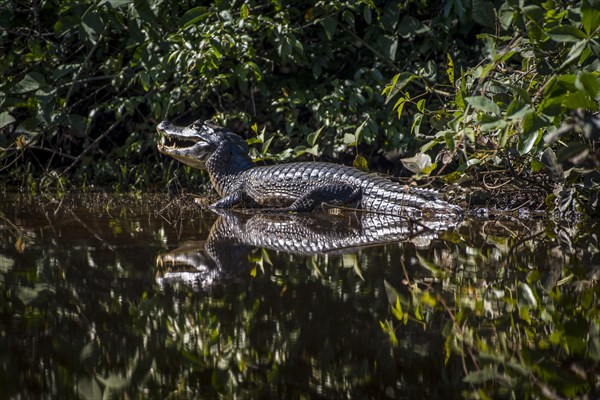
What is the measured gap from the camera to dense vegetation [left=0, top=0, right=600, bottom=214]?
518cm

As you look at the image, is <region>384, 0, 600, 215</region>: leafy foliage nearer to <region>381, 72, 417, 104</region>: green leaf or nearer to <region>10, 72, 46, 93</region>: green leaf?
<region>381, 72, 417, 104</region>: green leaf

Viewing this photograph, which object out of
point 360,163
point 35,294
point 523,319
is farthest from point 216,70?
point 523,319

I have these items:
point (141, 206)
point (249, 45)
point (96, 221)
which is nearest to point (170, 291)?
point (96, 221)

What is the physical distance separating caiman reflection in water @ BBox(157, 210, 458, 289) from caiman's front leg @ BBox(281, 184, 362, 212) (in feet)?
0.59

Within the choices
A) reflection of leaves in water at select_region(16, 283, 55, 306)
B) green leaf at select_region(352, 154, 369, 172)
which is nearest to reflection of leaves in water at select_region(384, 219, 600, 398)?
reflection of leaves in water at select_region(16, 283, 55, 306)

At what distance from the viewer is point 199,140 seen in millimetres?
5875

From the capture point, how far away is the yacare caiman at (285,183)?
15.8ft

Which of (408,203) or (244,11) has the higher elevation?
(244,11)

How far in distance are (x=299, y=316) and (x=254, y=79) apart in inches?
194

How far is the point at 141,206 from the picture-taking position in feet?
16.8

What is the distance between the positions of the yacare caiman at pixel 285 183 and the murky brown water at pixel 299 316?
1.38 metres

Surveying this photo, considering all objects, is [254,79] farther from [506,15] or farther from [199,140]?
[506,15]

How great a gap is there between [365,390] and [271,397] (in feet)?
0.57

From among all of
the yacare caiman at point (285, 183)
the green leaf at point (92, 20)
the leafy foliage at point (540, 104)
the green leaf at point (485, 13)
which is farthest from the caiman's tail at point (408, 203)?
the green leaf at point (92, 20)
